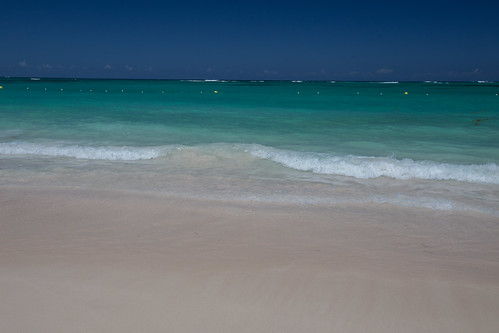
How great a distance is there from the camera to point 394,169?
303 inches

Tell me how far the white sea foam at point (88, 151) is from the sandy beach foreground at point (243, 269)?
150 inches

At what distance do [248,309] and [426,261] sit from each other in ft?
6.85

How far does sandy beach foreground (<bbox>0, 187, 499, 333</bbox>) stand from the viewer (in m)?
2.82

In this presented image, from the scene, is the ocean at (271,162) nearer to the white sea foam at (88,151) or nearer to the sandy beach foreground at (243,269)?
the white sea foam at (88,151)

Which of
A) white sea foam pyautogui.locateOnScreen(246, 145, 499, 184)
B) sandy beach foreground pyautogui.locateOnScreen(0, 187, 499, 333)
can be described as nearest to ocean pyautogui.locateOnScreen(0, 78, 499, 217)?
white sea foam pyautogui.locateOnScreen(246, 145, 499, 184)

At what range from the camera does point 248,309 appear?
116 inches

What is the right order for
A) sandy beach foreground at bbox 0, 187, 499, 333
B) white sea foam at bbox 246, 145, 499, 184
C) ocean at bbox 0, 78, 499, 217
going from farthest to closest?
white sea foam at bbox 246, 145, 499, 184, ocean at bbox 0, 78, 499, 217, sandy beach foreground at bbox 0, 187, 499, 333

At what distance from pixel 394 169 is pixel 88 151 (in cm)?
758

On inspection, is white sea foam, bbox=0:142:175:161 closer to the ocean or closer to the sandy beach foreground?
the ocean

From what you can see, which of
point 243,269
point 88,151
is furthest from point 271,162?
point 243,269

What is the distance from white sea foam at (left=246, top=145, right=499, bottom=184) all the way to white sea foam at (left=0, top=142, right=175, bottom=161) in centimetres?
342

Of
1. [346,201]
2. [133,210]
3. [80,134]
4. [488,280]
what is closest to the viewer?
[488,280]

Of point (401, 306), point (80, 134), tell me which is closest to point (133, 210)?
point (401, 306)

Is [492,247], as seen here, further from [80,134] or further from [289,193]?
[80,134]
